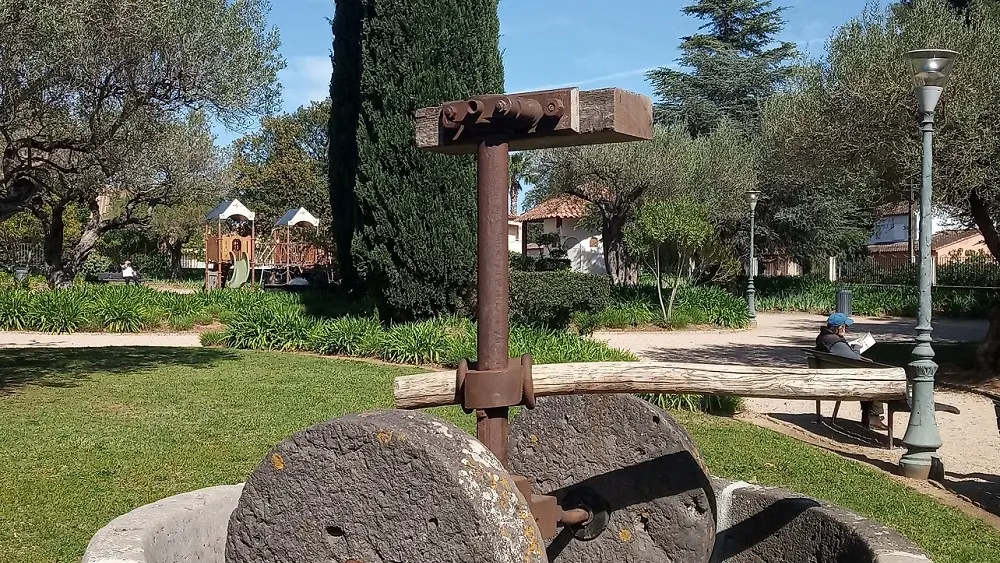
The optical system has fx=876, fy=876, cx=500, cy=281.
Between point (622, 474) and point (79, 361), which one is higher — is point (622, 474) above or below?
above

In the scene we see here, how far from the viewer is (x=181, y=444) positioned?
6973 millimetres

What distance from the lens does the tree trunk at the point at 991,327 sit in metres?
11.5

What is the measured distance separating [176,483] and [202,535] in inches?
113

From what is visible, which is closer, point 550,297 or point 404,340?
point 404,340

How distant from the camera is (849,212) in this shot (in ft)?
102

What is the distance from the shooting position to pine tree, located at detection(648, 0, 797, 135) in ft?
114

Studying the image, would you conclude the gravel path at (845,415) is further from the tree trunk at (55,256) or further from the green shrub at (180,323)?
the tree trunk at (55,256)

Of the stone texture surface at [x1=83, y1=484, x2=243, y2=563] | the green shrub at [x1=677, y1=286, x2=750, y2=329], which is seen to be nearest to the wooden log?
the stone texture surface at [x1=83, y1=484, x2=243, y2=563]

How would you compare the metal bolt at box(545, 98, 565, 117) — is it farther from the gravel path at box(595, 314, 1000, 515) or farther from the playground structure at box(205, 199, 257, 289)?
the playground structure at box(205, 199, 257, 289)

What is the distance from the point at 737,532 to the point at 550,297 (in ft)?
34.7

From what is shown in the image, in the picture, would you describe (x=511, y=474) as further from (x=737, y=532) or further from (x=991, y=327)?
(x=991, y=327)

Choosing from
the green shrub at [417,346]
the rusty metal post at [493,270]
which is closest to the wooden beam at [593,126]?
the rusty metal post at [493,270]

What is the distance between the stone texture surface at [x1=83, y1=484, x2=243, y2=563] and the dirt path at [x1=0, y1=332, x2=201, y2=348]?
11.4 meters

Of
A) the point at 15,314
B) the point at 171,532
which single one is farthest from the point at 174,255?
the point at 171,532
